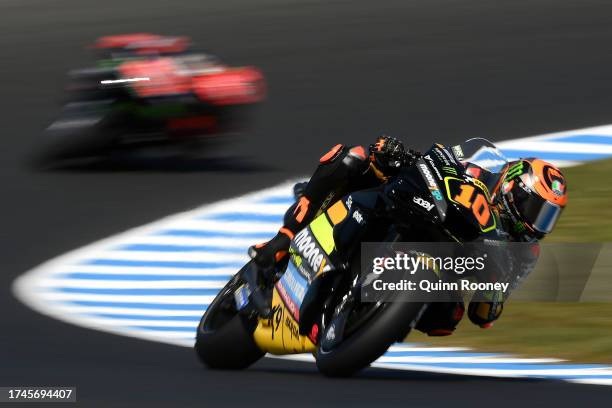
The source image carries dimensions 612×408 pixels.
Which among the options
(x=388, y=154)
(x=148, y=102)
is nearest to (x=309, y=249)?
(x=388, y=154)

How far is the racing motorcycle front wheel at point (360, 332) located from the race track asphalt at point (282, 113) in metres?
0.11

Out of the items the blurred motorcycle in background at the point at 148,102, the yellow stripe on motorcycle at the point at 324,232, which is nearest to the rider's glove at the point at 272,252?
the yellow stripe on motorcycle at the point at 324,232

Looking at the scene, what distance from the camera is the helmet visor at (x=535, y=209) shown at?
5.30 metres

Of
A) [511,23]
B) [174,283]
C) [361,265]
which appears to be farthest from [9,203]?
[511,23]

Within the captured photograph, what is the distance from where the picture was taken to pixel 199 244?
30.8 feet

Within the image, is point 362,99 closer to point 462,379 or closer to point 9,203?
point 9,203

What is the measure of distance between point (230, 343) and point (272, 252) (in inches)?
18.5

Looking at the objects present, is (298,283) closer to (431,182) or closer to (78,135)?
(431,182)

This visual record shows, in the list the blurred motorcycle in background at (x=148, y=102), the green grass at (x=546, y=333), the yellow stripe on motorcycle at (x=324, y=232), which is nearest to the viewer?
the yellow stripe on motorcycle at (x=324, y=232)

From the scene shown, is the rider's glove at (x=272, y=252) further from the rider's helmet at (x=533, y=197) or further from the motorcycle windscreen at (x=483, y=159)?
the rider's helmet at (x=533, y=197)

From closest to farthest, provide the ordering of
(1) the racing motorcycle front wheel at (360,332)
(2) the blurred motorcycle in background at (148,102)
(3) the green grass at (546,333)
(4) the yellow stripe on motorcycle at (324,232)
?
(1) the racing motorcycle front wheel at (360,332) < (4) the yellow stripe on motorcycle at (324,232) < (3) the green grass at (546,333) < (2) the blurred motorcycle in background at (148,102)

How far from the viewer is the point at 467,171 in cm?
566

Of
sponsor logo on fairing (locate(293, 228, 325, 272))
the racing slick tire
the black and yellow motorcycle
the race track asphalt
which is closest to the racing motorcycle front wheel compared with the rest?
the black and yellow motorcycle

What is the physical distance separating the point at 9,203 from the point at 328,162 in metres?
5.57
